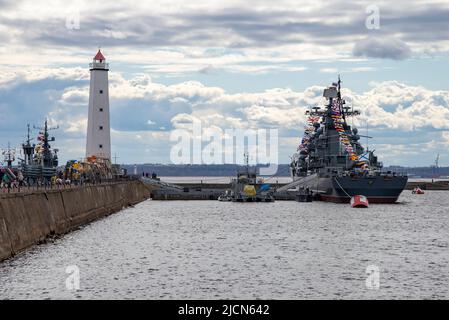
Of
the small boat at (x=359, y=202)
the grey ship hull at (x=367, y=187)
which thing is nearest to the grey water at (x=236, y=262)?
the small boat at (x=359, y=202)

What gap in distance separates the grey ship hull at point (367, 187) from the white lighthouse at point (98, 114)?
1406 inches

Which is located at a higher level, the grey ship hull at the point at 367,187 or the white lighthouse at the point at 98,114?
the white lighthouse at the point at 98,114

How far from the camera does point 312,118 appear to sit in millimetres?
164625

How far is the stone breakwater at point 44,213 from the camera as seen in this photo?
52.0m

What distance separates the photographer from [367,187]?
132 meters

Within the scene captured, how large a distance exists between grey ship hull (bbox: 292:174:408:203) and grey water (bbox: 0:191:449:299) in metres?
39.1

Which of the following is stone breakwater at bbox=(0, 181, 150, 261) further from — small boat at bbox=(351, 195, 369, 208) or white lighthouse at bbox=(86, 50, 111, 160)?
small boat at bbox=(351, 195, 369, 208)

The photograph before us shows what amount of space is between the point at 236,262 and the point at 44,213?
17263 mm

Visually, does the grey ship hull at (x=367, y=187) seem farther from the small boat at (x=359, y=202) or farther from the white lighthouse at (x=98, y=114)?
the white lighthouse at (x=98, y=114)

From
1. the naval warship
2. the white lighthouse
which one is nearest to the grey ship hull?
the naval warship

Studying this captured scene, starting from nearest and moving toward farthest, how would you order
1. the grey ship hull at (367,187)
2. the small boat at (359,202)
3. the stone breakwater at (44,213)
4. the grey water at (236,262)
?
the grey water at (236,262)
the stone breakwater at (44,213)
the small boat at (359,202)
the grey ship hull at (367,187)

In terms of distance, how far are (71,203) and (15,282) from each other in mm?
35452

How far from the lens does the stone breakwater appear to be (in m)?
52.0
